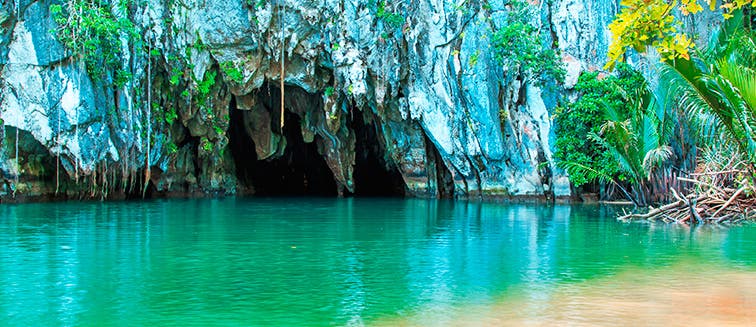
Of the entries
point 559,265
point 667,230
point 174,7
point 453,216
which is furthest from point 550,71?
point 559,265

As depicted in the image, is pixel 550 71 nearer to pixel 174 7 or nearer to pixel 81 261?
pixel 174 7

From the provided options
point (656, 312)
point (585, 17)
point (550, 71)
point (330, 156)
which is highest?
point (585, 17)

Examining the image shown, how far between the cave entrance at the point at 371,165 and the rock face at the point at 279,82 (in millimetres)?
3642

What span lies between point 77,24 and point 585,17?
15712 millimetres

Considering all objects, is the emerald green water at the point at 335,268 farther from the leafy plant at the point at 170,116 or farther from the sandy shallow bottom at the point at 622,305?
the leafy plant at the point at 170,116

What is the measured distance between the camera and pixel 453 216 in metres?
16.9

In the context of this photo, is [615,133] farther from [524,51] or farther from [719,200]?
[524,51]

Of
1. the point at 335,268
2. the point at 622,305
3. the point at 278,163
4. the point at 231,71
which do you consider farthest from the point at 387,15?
the point at 622,305

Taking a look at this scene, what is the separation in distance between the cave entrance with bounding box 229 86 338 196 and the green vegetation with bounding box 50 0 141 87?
5.87m

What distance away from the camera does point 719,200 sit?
13.9m

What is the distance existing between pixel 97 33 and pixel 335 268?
589 inches

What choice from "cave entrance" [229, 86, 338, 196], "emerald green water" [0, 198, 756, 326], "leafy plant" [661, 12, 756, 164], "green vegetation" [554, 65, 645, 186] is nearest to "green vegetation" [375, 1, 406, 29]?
"cave entrance" [229, 86, 338, 196]

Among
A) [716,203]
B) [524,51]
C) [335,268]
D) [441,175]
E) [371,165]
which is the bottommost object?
[335,268]

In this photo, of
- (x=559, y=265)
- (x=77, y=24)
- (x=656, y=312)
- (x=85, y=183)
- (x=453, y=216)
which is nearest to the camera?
(x=656, y=312)
